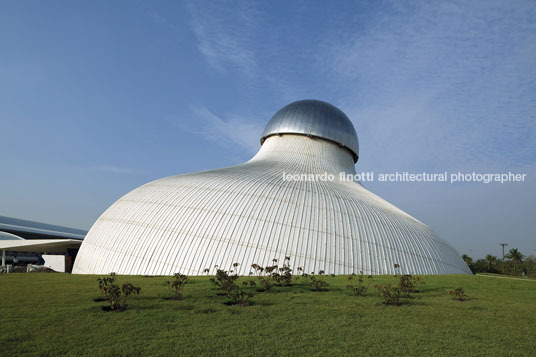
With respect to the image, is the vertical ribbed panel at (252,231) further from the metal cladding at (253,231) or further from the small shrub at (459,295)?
the small shrub at (459,295)

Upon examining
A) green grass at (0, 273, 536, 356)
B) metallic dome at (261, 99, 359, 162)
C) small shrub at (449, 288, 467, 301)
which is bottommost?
green grass at (0, 273, 536, 356)

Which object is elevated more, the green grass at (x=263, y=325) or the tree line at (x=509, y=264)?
the tree line at (x=509, y=264)

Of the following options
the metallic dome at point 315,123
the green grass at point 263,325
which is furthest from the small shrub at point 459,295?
the metallic dome at point 315,123

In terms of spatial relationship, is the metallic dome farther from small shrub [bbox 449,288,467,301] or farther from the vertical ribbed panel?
small shrub [bbox 449,288,467,301]

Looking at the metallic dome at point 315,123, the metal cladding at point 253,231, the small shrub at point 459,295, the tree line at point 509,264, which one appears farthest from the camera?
the tree line at point 509,264

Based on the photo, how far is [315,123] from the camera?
3462cm

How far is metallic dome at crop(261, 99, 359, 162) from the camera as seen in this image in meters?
34.4

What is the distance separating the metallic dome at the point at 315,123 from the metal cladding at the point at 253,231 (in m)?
9.70

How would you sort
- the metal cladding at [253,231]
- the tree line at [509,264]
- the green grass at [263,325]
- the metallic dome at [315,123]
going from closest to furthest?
1. the green grass at [263,325]
2. the metal cladding at [253,231]
3. the metallic dome at [315,123]
4. the tree line at [509,264]

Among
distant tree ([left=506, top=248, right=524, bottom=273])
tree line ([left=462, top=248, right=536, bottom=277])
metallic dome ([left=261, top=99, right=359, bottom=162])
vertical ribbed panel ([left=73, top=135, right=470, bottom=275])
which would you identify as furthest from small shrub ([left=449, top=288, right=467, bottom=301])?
distant tree ([left=506, top=248, right=524, bottom=273])

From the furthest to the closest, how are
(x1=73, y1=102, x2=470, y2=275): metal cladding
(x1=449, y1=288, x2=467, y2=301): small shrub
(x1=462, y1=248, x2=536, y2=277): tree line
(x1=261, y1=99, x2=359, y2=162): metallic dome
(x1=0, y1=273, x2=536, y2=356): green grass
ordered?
(x1=462, y1=248, x2=536, y2=277): tree line, (x1=261, y1=99, x2=359, y2=162): metallic dome, (x1=73, y1=102, x2=470, y2=275): metal cladding, (x1=449, y1=288, x2=467, y2=301): small shrub, (x1=0, y1=273, x2=536, y2=356): green grass

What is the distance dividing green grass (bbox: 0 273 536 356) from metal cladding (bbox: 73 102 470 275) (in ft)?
15.6

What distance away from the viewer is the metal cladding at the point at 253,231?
18.8 metres

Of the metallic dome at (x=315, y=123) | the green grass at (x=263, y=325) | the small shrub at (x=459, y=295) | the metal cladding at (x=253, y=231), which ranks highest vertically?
the metallic dome at (x=315, y=123)
